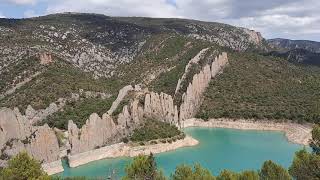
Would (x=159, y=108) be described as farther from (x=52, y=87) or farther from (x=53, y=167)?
(x=53, y=167)

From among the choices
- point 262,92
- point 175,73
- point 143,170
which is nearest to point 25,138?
point 143,170

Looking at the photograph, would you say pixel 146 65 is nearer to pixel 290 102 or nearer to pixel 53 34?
pixel 53 34

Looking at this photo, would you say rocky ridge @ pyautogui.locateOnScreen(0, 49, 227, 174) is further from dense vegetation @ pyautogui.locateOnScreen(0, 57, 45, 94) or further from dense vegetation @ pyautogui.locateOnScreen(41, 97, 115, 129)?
dense vegetation @ pyautogui.locateOnScreen(0, 57, 45, 94)

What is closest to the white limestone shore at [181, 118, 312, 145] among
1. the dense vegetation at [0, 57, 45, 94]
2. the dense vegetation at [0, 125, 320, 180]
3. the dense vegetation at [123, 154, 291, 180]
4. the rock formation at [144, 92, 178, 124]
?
the rock formation at [144, 92, 178, 124]

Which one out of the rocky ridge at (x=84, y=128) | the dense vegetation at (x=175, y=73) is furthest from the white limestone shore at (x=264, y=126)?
the dense vegetation at (x=175, y=73)

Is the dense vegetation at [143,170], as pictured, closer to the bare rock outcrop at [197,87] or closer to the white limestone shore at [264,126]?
the white limestone shore at [264,126]

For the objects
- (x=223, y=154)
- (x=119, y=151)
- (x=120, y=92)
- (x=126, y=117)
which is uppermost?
(x=120, y=92)
